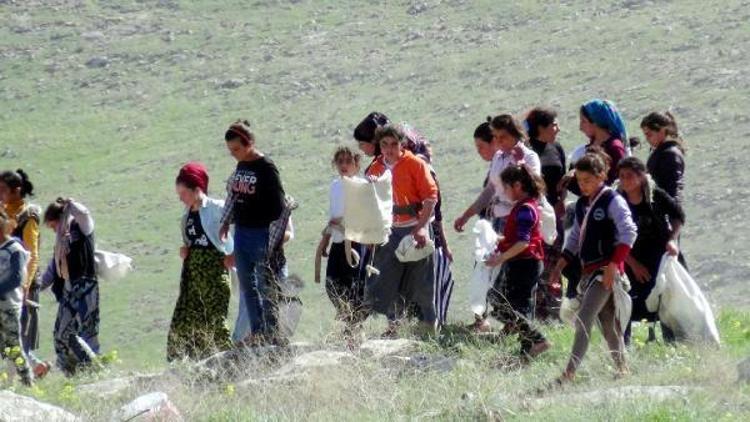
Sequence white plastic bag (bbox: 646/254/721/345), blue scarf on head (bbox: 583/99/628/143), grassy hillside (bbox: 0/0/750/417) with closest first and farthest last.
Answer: white plastic bag (bbox: 646/254/721/345) → blue scarf on head (bbox: 583/99/628/143) → grassy hillside (bbox: 0/0/750/417)

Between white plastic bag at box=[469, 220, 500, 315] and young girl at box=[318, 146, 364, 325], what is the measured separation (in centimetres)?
102

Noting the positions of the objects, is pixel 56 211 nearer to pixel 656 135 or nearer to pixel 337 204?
pixel 337 204

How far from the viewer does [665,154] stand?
1153 cm

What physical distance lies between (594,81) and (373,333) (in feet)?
86.0

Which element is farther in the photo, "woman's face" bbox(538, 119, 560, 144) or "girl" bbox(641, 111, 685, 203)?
"woman's face" bbox(538, 119, 560, 144)

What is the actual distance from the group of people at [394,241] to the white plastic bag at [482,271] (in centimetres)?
7

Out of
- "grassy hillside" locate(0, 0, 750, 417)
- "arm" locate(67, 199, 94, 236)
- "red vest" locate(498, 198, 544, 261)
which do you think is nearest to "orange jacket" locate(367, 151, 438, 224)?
"red vest" locate(498, 198, 544, 261)

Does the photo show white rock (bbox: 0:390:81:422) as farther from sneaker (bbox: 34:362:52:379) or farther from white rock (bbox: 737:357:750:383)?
white rock (bbox: 737:357:750:383)

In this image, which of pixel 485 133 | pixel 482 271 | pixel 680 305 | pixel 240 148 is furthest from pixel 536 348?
pixel 240 148

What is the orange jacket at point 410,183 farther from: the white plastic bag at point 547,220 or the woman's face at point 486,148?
the white plastic bag at point 547,220

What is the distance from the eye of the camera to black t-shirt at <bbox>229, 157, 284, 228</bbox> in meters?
11.9

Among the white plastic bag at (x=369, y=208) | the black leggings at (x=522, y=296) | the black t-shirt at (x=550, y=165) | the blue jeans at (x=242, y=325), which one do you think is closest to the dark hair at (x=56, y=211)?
the blue jeans at (x=242, y=325)

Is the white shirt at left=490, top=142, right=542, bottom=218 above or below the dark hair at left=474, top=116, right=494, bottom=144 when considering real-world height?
below

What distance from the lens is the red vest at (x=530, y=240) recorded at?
36.0 ft
